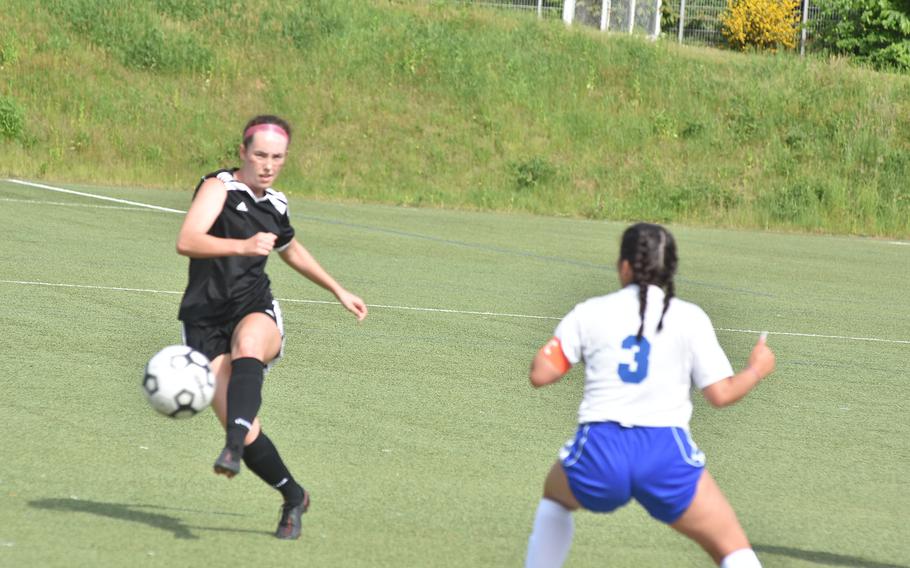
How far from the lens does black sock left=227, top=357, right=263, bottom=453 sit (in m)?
5.25

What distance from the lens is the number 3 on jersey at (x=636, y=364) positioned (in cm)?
421

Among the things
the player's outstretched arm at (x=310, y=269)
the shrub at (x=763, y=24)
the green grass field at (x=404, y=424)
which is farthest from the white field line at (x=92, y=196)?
the shrub at (x=763, y=24)

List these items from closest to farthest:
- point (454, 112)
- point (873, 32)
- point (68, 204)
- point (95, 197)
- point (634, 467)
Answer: point (634, 467) < point (68, 204) < point (95, 197) < point (454, 112) < point (873, 32)

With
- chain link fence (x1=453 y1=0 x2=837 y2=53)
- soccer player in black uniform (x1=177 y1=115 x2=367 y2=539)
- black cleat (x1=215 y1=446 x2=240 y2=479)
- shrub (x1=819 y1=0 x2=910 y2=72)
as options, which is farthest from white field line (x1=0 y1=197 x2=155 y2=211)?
shrub (x1=819 y1=0 x2=910 y2=72)

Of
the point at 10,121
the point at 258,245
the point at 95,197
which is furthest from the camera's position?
the point at 10,121

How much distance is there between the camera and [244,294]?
569cm

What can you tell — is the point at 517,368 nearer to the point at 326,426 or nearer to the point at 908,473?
the point at 326,426

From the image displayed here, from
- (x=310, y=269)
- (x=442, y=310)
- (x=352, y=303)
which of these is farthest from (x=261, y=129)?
(x=442, y=310)

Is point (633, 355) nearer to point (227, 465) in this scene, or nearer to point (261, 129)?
point (227, 465)

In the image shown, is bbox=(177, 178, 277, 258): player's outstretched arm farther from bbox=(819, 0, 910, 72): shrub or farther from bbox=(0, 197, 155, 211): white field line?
bbox=(819, 0, 910, 72): shrub

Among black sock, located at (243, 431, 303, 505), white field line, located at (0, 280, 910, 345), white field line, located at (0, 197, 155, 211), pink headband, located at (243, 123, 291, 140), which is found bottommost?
white field line, located at (0, 280, 910, 345)

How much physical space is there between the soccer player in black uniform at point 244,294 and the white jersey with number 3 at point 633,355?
1671 millimetres

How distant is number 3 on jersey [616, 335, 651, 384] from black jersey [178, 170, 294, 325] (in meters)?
1.92

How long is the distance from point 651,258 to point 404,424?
3.96 metres
